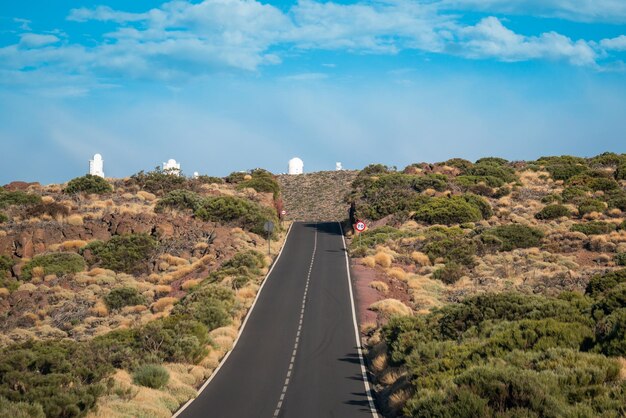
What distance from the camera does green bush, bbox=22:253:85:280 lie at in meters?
45.9

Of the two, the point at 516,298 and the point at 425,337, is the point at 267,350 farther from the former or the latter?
the point at 516,298

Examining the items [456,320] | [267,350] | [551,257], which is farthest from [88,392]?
[551,257]

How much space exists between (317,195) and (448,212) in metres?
41.0

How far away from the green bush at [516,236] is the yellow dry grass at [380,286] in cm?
1362

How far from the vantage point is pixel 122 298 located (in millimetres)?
39719

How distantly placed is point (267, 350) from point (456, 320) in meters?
7.68

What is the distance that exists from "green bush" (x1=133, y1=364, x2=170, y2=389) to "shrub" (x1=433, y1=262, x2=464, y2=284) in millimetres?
24840

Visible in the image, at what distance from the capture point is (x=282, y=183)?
11319cm

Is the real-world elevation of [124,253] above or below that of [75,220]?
below

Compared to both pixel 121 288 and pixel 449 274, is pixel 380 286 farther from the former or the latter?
pixel 121 288

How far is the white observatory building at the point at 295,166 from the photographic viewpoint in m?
124

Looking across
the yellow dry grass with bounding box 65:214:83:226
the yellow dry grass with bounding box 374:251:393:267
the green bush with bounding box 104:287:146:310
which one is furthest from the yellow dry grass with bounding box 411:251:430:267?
the yellow dry grass with bounding box 65:214:83:226

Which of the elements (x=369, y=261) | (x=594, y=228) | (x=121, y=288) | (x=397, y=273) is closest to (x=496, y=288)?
(x=397, y=273)

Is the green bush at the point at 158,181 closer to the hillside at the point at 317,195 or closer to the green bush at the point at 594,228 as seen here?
the hillside at the point at 317,195
